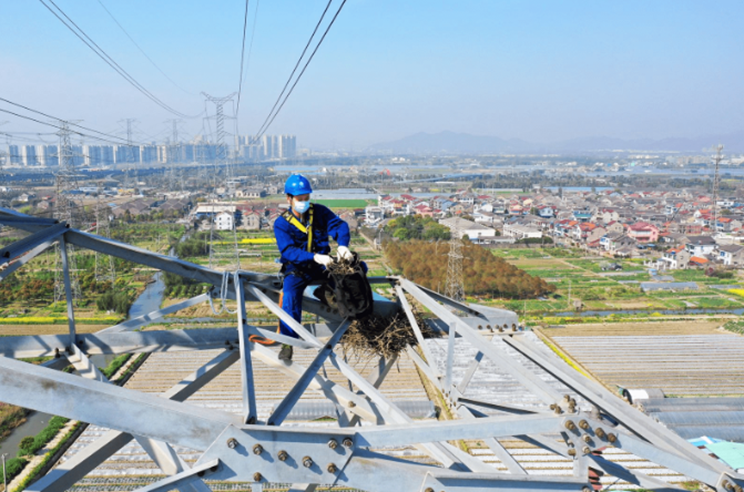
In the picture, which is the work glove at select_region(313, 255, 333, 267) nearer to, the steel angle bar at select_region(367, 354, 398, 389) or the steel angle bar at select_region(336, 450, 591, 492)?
the steel angle bar at select_region(367, 354, 398, 389)

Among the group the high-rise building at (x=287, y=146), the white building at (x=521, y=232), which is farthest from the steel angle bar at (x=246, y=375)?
the high-rise building at (x=287, y=146)

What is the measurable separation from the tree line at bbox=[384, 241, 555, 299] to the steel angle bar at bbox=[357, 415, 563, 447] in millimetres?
11826

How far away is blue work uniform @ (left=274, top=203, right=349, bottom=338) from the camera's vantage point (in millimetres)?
1633

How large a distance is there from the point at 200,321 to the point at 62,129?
500 cm

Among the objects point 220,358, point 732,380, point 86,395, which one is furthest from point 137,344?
point 732,380

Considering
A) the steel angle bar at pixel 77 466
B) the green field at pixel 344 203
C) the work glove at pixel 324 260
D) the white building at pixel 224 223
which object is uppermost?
the work glove at pixel 324 260

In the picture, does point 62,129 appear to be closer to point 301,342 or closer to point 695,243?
point 301,342

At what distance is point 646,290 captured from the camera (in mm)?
14336

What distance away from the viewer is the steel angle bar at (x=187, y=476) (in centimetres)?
81

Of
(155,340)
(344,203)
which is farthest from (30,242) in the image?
(344,203)

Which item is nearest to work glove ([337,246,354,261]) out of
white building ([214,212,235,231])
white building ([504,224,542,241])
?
white building ([504,224,542,241])

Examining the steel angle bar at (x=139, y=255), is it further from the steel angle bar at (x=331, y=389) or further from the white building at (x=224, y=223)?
the white building at (x=224, y=223)

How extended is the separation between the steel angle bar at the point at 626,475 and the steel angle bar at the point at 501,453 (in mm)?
180

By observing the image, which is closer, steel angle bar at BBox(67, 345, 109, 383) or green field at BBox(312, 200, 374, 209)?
steel angle bar at BBox(67, 345, 109, 383)
